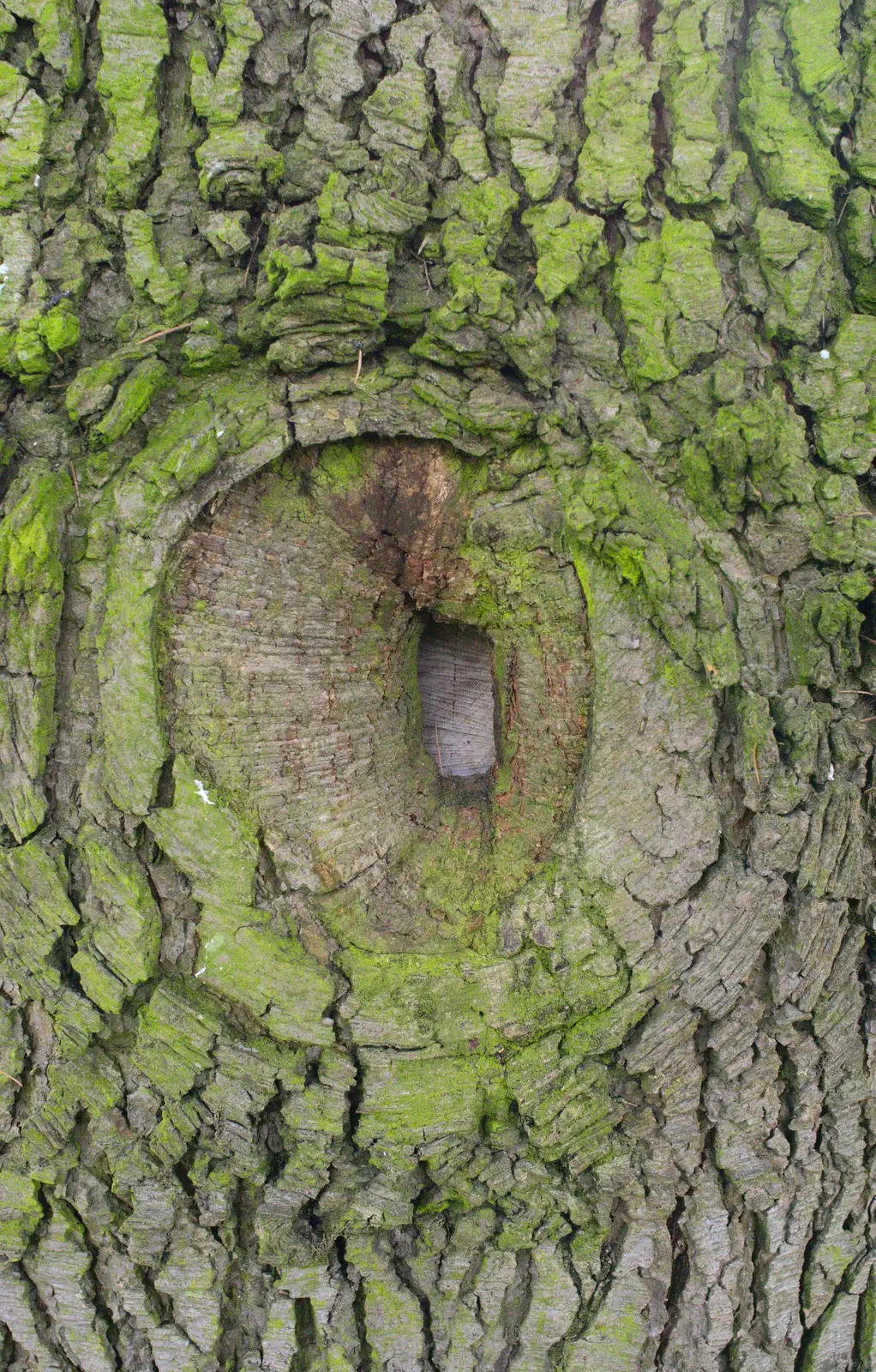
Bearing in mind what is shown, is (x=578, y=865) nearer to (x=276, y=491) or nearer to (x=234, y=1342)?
(x=276, y=491)

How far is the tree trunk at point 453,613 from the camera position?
1990 mm

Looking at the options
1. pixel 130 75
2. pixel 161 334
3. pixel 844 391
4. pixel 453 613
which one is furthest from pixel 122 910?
pixel 844 391

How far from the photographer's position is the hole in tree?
2564mm

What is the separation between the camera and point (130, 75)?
6.52 feet

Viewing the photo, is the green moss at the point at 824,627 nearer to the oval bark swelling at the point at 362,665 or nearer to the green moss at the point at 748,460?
the green moss at the point at 748,460

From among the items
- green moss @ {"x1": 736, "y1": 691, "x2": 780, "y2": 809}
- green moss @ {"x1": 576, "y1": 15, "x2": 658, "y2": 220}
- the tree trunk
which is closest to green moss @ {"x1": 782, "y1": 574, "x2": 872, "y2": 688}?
the tree trunk

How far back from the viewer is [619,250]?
2039 millimetres

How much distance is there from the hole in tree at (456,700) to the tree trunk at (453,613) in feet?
1.12

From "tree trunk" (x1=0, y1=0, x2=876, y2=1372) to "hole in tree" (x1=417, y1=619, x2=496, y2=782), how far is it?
1.12 ft

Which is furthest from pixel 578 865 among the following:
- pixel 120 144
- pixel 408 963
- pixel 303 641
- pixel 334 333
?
pixel 120 144

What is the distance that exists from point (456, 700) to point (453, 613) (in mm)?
419

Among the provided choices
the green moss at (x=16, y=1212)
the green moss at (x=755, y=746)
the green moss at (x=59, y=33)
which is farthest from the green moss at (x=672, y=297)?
the green moss at (x=16, y=1212)

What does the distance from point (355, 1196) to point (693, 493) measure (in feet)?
5.69

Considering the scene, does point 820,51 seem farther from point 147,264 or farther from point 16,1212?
point 16,1212
